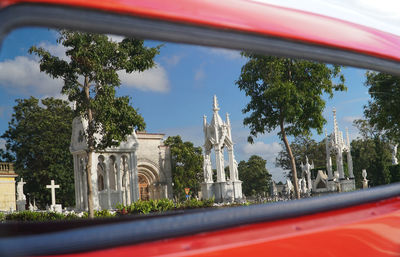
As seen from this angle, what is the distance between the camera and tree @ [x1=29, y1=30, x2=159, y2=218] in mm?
1602

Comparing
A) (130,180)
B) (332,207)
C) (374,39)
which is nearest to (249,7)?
(374,39)

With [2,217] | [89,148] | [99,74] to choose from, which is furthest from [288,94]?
[2,217]

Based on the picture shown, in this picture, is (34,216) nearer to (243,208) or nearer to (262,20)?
(243,208)

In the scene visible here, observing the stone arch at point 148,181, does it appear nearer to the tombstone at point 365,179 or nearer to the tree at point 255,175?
the tree at point 255,175

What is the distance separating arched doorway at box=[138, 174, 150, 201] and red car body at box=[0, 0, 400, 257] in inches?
22.1

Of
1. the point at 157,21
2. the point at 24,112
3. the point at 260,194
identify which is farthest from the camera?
the point at 260,194

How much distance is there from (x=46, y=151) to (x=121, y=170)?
1.41 feet

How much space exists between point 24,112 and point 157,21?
70 cm

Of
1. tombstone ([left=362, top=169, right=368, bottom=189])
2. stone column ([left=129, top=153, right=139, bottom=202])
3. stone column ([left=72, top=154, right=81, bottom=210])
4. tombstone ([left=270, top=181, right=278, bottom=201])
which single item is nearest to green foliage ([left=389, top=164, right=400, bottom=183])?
tombstone ([left=362, top=169, right=368, bottom=189])

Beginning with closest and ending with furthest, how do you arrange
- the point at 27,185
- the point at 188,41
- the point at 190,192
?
the point at 188,41
the point at 27,185
the point at 190,192

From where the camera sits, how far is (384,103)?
2.30 metres

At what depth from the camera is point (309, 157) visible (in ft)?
7.54

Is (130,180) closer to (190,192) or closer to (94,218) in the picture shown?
(94,218)

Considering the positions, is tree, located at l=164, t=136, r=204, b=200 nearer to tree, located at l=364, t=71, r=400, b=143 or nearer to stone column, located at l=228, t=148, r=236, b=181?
stone column, located at l=228, t=148, r=236, b=181
